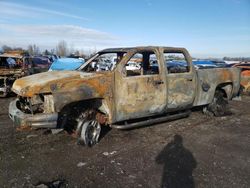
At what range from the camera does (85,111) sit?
5.08m

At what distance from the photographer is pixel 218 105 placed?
762 cm

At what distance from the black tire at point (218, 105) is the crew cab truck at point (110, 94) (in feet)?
2.15

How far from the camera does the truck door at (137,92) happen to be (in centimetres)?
513

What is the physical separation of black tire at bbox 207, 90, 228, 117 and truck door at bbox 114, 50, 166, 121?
237 centimetres

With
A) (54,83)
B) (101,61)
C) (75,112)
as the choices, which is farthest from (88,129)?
(101,61)

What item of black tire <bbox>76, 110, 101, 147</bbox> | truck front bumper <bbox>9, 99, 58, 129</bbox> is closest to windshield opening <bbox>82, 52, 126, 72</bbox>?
black tire <bbox>76, 110, 101, 147</bbox>

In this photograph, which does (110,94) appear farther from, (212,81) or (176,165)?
(212,81)

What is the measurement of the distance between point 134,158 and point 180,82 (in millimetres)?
2352

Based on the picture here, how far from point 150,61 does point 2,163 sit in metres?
4.07

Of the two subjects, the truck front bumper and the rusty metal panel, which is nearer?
the truck front bumper

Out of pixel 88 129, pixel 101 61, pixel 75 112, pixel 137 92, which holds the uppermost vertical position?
pixel 101 61

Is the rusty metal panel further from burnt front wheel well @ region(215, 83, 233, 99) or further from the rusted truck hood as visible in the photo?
→ the rusted truck hood

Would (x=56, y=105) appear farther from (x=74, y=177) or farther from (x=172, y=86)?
(x=172, y=86)

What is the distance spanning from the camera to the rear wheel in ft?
24.8
